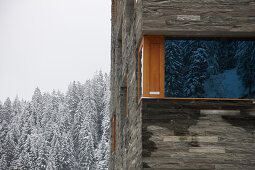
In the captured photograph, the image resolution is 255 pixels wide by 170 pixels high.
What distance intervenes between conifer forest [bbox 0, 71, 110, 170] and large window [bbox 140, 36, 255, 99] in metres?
72.4

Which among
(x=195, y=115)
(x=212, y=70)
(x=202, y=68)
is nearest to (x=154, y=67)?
(x=202, y=68)

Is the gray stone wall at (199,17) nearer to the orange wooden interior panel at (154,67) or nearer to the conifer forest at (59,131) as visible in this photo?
the orange wooden interior panel at (154,67)

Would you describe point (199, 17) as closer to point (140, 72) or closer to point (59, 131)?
point (140, 72)

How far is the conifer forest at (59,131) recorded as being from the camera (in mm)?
85750

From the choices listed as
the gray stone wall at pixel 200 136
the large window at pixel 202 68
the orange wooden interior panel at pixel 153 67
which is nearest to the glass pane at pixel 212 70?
the large window at pixel 202 68

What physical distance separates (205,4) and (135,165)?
4117mm

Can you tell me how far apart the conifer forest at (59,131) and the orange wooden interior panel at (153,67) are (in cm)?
7211

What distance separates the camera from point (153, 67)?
1052cm

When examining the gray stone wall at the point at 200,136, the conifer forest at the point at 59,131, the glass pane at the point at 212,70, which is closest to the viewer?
the gray stone wall at the point at 200,136

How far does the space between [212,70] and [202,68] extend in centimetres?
22

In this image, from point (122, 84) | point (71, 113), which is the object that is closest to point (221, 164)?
point (122, 84)

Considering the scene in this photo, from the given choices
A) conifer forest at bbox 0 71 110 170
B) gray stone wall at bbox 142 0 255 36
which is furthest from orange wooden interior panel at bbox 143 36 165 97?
conifer forest at bbox 0 71 110 170

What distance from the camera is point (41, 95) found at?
425ft

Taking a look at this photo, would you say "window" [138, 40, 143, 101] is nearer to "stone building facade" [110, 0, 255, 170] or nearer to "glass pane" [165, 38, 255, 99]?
"stone building facade" [110, 0, 255, 170]
